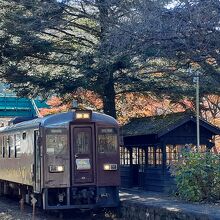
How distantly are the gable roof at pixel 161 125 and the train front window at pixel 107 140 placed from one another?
272cm

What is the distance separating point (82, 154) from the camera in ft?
49.6

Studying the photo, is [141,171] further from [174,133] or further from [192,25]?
[192,25]

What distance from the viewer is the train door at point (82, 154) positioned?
14.9m

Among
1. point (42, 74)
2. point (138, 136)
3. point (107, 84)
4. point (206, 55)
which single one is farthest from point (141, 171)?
point (206, 55)

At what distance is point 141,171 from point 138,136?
4.14 ft

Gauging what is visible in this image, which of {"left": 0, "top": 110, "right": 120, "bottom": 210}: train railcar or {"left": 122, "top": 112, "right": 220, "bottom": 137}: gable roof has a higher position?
{"left": 122, "top": 112, "right": 220, "bottom": 137}: gable roof

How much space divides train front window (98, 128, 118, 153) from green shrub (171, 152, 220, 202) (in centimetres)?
204

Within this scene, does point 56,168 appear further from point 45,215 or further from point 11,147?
point 11,147

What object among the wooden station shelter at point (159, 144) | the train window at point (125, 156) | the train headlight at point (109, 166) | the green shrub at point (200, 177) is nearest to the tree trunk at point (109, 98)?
the wooden station shelter at point (159, 144)

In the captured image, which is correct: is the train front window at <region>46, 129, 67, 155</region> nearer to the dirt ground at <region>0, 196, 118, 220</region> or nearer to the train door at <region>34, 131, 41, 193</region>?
the train door at <region>34, 131, 41, 193</region>

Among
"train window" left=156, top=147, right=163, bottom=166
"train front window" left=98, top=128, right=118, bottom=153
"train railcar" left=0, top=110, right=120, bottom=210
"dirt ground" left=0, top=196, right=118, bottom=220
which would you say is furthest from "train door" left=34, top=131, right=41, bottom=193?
"train window" left=156, top=147, right=163, bottom=166

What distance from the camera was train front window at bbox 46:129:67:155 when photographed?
14.8 m

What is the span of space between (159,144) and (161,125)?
675mm

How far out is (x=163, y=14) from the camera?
480 inches
